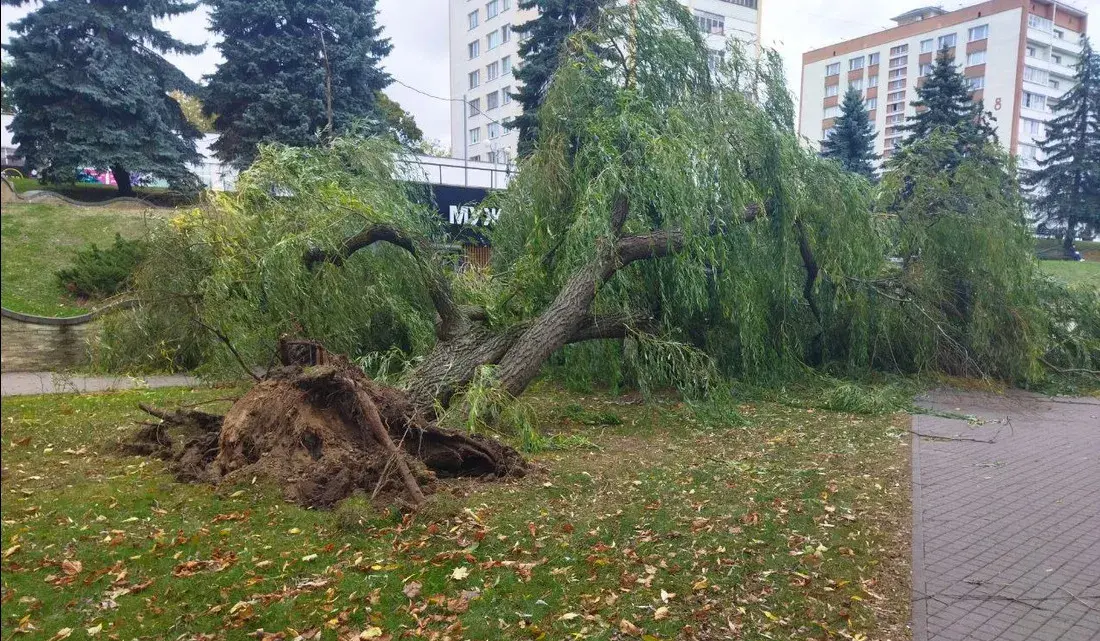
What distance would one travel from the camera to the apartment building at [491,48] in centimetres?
883

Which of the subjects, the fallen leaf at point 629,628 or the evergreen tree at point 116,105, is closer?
the fallen leaf at point 629,628

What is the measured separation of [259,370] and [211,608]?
5.22 m

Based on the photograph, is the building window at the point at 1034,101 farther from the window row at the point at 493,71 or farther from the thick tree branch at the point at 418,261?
the thick tree branch at the point at 418,261

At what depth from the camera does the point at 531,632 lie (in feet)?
12.5

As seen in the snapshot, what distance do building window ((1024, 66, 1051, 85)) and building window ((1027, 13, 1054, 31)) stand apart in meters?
1.96

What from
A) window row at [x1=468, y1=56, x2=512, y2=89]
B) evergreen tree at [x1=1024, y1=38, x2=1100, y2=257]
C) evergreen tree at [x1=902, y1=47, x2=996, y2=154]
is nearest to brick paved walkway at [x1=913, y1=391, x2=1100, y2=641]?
window row at [x1=468, y1=56, x2=512, y2=89]

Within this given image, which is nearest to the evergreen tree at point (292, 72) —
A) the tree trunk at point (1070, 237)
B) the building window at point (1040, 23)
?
the tree trunk at point (1070, 237)

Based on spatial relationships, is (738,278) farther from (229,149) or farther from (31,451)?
(229,149)

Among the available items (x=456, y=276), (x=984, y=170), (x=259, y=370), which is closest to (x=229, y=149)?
(x=456, y=276)

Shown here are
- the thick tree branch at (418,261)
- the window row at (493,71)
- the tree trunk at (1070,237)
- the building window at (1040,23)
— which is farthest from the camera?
the building window at (1040,23)

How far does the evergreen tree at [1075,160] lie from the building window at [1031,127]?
27.2 feet

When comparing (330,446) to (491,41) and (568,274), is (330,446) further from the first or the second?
(491,41)

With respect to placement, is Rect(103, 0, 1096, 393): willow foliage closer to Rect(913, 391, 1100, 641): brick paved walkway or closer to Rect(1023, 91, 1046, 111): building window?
Rect(913, 391, 1100, 641): brick paved walkway

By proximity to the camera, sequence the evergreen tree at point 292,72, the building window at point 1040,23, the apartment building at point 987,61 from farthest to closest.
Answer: the building window at point 1040,23 < the apartment building at point 987,61 < the evergreen tree at point 292,72
